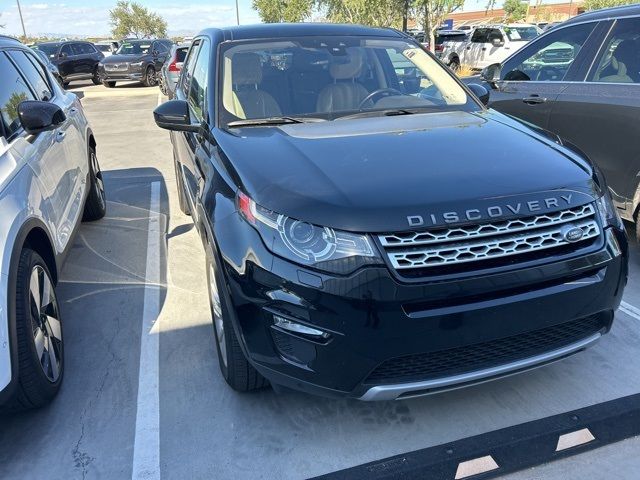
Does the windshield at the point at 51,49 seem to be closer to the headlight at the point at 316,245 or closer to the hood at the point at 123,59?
the hood at the point at 123,59

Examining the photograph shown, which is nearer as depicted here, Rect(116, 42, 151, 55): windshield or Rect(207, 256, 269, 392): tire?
Rect(207, 256, 269, 392): tire

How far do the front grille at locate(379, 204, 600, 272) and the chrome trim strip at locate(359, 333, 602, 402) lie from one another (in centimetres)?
47

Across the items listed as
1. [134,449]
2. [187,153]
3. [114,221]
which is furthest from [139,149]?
[134,449]

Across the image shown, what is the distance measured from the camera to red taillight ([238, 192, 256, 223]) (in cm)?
217

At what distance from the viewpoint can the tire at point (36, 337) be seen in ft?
7.79

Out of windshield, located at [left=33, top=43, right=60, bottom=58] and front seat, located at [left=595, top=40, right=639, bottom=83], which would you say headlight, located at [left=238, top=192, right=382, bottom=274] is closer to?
front seat, located at [left=595, top=40, right=639, bottom=83]

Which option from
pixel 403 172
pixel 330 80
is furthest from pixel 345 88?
pixel 403 172

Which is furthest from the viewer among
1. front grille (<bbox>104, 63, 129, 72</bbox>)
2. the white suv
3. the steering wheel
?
front grille (<bbox>104, 63, 129, 72</bbox>)

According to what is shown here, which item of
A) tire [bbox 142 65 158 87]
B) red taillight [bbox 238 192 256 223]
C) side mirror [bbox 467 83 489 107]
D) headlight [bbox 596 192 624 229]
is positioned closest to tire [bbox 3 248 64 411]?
red taillight [bbox 238 192 256 223]

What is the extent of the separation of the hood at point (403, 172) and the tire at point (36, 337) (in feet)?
3.60

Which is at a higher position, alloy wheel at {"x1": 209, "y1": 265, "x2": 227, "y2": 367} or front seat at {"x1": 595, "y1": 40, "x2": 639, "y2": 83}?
front seat at {"x1": 595, "y1": 40, "x2": 639, "y2": 83}

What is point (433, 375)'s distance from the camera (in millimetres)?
2107

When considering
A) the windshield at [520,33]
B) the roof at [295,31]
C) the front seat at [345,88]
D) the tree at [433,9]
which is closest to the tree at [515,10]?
the tree at [433,9]

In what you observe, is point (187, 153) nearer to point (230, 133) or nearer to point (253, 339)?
point (230, 133)
